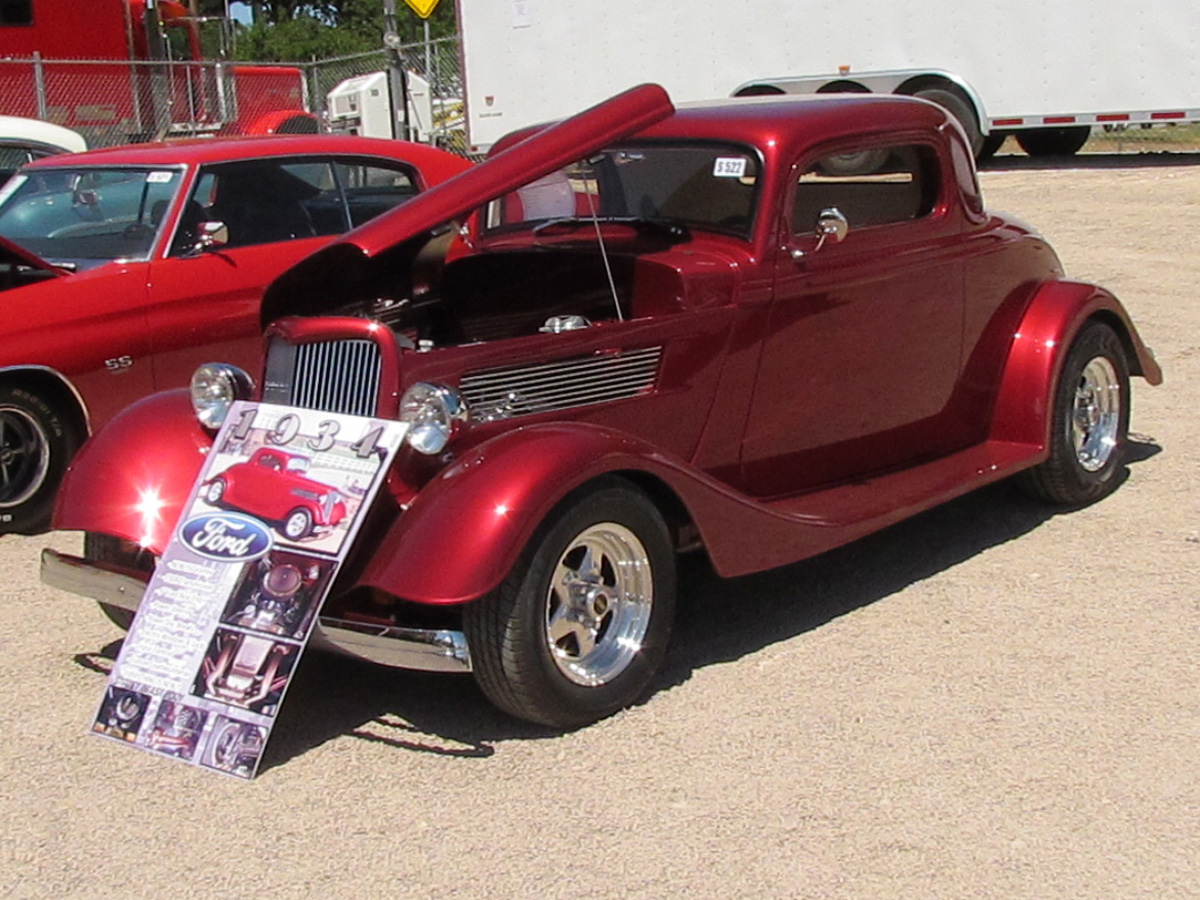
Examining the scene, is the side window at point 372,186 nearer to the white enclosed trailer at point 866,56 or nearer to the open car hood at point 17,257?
the open car hood at point 17,257

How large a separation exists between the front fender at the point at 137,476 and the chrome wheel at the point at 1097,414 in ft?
11.9

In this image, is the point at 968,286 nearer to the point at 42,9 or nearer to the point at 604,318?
the point at 604,318

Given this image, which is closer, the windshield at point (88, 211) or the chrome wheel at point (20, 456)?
the chrome wheel at point (20, 456)

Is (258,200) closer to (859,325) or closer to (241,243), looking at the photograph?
(241,243)

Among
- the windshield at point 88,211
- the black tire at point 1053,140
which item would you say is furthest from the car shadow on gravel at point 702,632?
the black tire at point 1053,140

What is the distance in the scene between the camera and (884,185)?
5.90 m

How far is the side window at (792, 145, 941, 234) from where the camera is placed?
5637mm

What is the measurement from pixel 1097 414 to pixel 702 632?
2.39 metres

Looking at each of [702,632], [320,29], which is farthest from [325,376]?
[320,29]

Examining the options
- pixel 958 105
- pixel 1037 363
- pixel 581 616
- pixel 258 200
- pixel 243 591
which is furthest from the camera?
pixel 958 105

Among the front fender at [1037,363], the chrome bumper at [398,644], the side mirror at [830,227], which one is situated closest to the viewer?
the chrome bumper at [398,644]

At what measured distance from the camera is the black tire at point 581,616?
396cm

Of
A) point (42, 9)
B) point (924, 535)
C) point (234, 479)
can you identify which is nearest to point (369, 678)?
→ point (234, 479)

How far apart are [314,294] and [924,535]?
2.71 m
